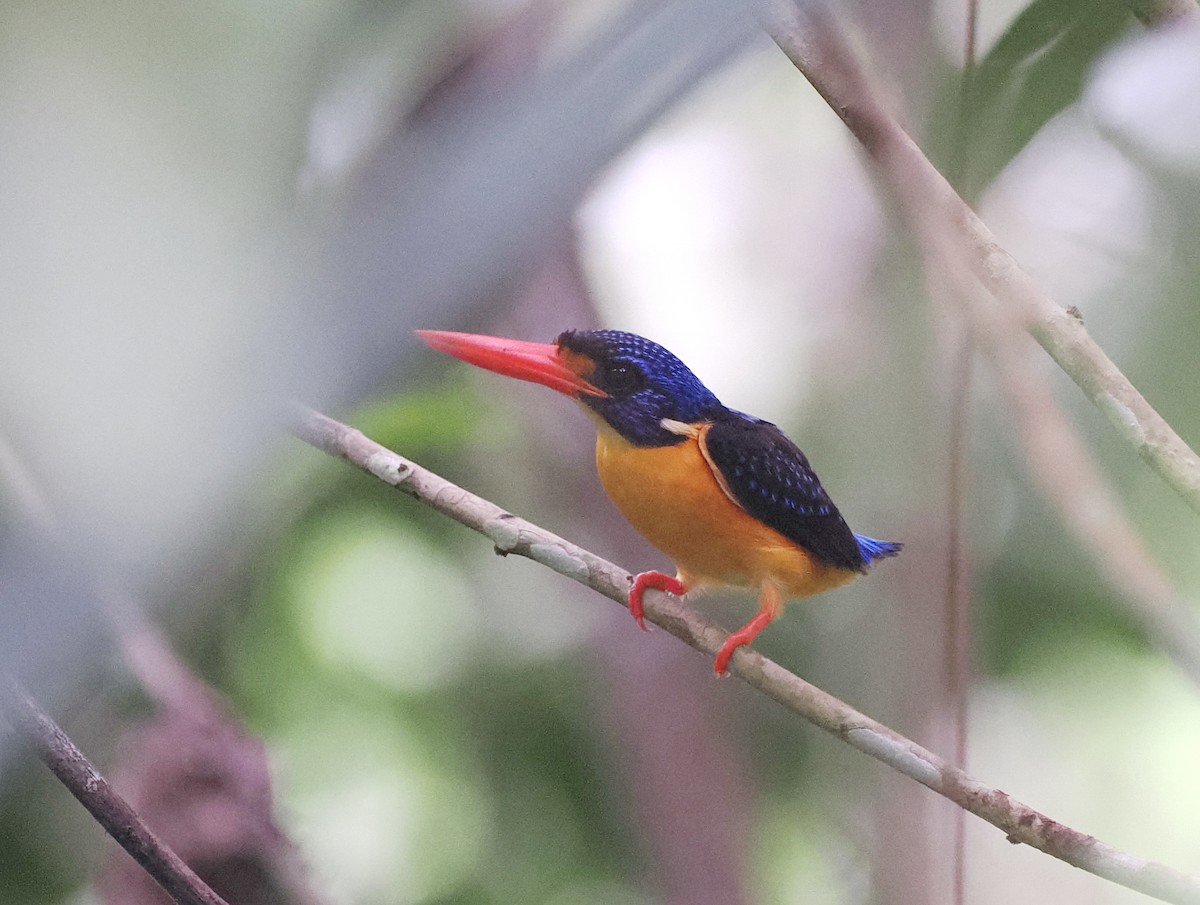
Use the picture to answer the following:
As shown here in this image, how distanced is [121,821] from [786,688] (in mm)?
379

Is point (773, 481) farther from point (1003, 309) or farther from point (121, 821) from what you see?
point (121, 821)

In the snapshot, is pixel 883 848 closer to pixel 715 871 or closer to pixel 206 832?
pixel 715 871

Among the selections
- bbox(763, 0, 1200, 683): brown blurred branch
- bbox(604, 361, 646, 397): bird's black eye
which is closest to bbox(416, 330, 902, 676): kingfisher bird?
bbox(604, 361, 646, 397): bird's black eye

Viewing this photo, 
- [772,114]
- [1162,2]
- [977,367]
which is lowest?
[977,367]

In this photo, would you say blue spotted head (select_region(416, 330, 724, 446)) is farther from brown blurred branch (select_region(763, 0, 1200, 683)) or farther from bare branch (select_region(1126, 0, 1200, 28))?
bare branch (select_region(1126, 0, 1200, 28))

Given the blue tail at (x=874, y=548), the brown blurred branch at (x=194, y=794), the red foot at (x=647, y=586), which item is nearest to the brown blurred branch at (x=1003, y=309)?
the blue tail at (x=874, y=548)

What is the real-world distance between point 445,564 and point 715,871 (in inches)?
11.8

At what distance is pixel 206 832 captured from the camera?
62 cm

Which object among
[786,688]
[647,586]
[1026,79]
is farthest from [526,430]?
[1026,79]

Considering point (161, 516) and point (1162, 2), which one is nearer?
point (161, 516)

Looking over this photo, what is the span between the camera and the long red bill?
54cm

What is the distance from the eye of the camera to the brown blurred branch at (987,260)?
0.60 meters

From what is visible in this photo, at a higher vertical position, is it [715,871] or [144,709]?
[144,709]

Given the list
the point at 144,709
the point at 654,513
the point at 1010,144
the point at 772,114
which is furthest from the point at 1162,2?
the point at 144,709
